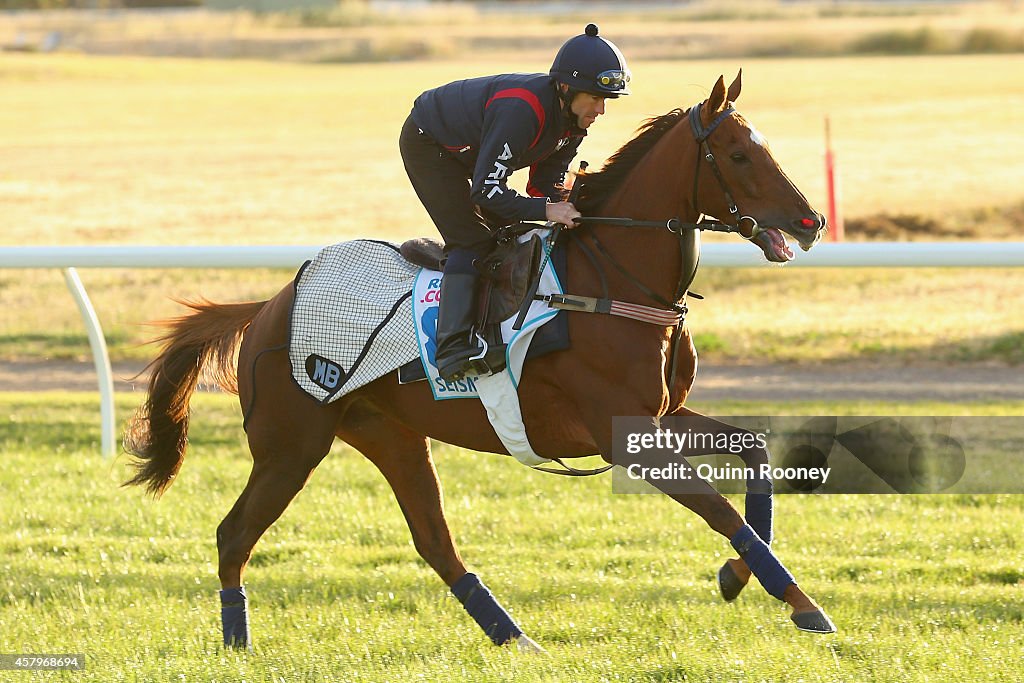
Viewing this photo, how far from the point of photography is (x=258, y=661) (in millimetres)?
4566

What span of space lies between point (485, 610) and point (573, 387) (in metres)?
0.92

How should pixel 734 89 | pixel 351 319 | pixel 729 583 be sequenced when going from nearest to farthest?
pixel 734 89
pixel 729 583
pixel 351 319

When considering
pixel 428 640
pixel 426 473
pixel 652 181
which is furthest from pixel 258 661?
pixel 652 181

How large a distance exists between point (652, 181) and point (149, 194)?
53.9ft

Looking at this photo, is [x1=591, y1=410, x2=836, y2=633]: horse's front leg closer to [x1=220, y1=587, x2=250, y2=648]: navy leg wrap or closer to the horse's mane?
the horse's mane

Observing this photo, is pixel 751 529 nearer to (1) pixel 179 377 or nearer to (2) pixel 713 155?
(2) pixel 713 155

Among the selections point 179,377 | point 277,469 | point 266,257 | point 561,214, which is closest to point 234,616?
point 277,469

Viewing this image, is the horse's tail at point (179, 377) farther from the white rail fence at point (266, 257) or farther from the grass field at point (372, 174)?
the grass field at point (372, 174)

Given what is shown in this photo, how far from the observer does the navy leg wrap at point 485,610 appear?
4.72 m

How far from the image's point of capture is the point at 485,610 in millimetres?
4797

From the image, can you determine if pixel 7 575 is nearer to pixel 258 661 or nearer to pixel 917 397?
pixel 258 661

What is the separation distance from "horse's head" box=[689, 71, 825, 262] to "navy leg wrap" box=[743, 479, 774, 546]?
818 millimetres

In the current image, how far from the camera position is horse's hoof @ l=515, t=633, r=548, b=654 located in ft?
15.0

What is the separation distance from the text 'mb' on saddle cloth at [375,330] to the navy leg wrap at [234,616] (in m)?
0.77
